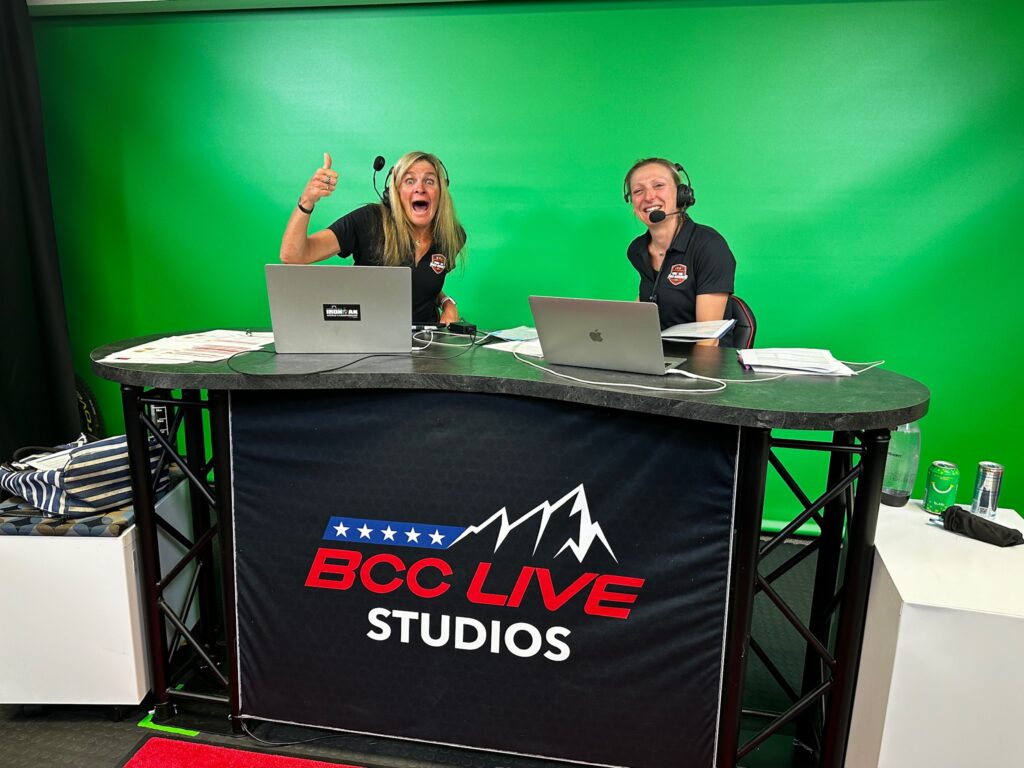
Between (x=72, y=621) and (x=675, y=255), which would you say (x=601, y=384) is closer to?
(x=675, y=255)

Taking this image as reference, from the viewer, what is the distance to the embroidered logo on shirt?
97.7 inches

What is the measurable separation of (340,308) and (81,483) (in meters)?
0.82

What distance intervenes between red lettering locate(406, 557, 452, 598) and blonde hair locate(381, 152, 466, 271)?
1486mm

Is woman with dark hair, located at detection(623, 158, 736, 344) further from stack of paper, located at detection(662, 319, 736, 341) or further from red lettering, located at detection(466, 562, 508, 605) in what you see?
red lettering, located at detection(466, 562, 508, 605)

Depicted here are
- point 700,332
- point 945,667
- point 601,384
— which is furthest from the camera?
point 700,332

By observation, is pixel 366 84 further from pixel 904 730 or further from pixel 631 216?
pixel 904 730

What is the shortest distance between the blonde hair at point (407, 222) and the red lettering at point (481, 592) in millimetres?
1540

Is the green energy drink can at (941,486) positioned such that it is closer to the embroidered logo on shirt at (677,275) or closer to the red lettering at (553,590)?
the red lettering at (553,590)

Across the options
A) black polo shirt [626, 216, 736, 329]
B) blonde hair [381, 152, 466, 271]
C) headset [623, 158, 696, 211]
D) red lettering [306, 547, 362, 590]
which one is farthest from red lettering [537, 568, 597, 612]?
blonde hair [381, 152, 466, 271]

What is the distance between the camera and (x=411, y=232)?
9.04ft

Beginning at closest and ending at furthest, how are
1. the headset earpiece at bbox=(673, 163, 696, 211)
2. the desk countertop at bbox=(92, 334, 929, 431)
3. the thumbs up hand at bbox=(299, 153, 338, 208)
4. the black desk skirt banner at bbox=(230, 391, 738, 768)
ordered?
the desk countertop at bbox=(92, 334, 929, 431)
the black desk skirt banner at bbox=(230, 391, 738, 768)
the thumbs up hand at bbox=(299, 153, 338, 208)
the headset earpiece at bbox=(673, 163, 696, 211)

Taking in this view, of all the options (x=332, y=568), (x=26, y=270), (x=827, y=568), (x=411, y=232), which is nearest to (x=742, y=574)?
(x=827, y=568)

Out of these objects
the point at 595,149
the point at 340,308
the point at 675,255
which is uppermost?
the point at 595,149

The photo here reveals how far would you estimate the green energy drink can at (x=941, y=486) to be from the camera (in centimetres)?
168
